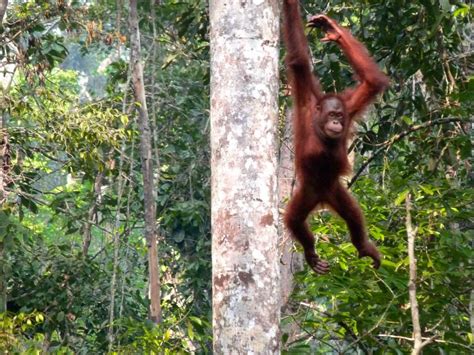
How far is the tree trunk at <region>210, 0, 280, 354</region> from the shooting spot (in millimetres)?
2391

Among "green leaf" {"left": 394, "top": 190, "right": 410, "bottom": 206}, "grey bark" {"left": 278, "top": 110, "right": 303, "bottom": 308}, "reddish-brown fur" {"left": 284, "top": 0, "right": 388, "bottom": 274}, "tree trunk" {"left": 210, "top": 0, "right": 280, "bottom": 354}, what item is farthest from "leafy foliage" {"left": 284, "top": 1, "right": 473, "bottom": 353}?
"grey bark" {"left": 278, "top": 110, "right": 303, "bottom": 308}

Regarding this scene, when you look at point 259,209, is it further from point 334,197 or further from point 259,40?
point 334,197

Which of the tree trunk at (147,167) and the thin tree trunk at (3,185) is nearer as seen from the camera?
the thin tree trunk at (3,185)

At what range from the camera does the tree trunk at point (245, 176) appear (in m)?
2.39

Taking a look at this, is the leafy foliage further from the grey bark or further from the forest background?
the grey bark

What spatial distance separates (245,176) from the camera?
2471 millimetres

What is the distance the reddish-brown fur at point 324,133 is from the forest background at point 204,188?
0.17m

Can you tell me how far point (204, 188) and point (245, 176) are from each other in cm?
714

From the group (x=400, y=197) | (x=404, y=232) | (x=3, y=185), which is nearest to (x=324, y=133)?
(x=400, y=197)

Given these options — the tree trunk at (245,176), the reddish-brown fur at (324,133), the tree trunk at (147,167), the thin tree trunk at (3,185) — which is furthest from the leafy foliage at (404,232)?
the thin tree trunk at (3,185)

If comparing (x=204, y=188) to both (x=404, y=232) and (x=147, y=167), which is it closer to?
(x=147, y=167)

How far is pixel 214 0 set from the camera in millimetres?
2615

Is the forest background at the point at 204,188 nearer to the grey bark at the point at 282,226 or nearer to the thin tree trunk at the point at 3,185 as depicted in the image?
the thin tree trunk at the point at 3,185

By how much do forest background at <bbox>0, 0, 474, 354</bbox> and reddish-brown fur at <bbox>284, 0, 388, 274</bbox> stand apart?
169 millimetres
